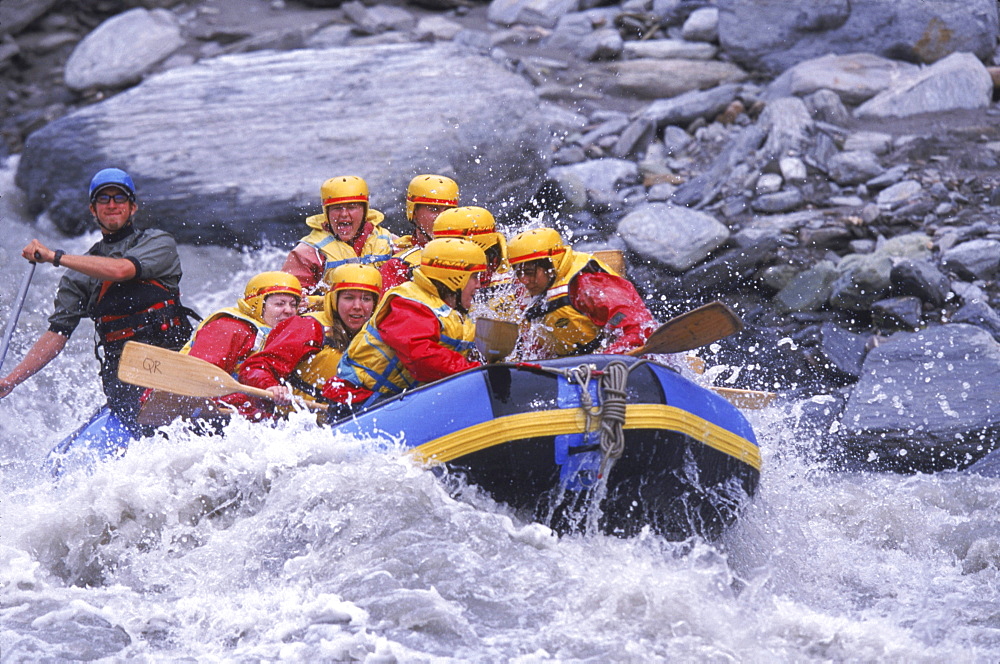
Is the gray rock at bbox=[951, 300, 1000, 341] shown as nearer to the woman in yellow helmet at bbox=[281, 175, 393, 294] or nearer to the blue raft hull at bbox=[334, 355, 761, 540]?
the blue raft hull at bbox=[334, 355, 761, 540]

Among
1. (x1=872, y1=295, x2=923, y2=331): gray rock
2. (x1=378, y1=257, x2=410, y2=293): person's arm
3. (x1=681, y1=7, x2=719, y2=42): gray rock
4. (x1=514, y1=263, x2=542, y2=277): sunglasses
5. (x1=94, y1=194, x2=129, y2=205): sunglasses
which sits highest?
(x1=94, y1=194, x2=129, y2=205): sunglasses

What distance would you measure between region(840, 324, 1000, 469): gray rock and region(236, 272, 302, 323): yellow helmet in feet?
11.8

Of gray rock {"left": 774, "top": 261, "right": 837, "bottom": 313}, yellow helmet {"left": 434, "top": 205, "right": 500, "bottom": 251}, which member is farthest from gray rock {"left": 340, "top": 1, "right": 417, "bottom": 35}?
yellow helmet {"left": 434, "top": 205, "right": 500, "bottom": 251}

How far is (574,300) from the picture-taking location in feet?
19.1

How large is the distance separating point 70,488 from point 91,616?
3.11ft

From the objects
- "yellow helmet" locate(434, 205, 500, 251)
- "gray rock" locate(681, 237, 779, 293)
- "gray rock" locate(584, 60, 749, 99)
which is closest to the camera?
"yellow helmet" locate(434, 205, 500, 251)

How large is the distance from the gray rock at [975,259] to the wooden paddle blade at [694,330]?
14.3 feet

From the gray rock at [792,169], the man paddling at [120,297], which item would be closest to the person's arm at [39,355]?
the man paddling at [120,297]

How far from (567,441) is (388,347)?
0.99 metres

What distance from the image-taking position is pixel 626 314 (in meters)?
5.61

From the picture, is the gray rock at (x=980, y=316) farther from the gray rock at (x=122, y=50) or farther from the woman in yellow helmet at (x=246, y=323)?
the gray rock at (x=122, y=50)

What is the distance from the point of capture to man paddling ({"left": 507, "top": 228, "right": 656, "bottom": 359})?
5.63 m

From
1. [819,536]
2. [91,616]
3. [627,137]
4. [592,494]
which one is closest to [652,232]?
[627,137]

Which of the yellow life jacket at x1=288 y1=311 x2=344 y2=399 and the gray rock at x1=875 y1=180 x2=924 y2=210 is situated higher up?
the yellow life jacket at x1=288 y1=311 x2=344 y2=399
